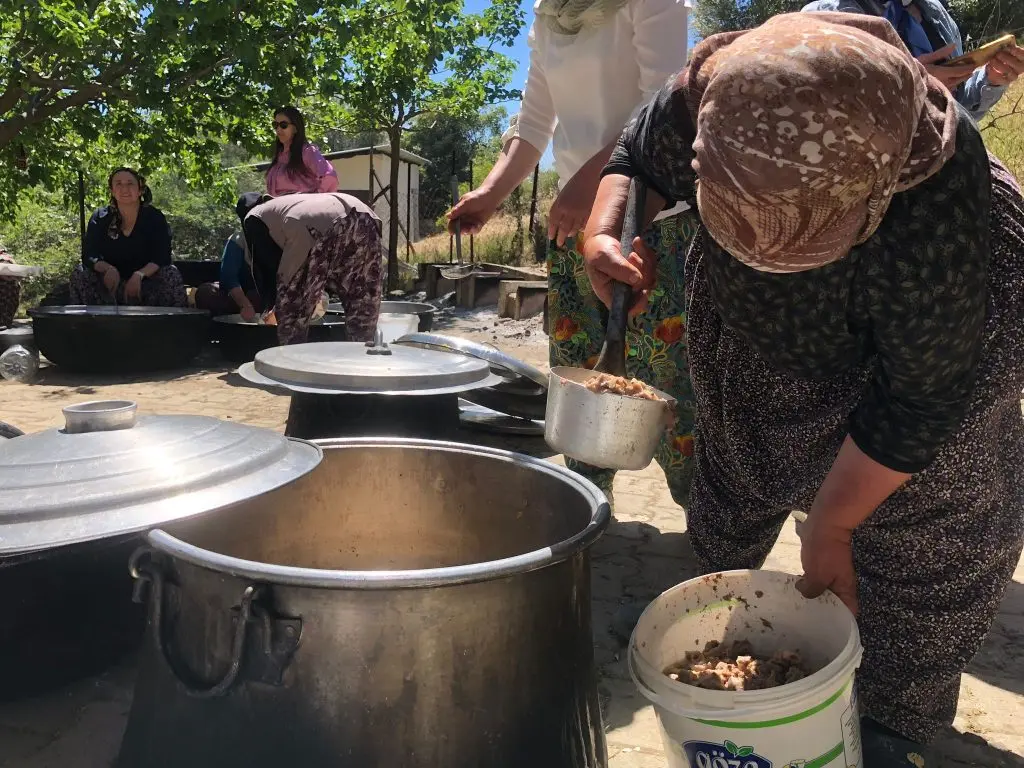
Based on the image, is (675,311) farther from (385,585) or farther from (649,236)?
(385,585)

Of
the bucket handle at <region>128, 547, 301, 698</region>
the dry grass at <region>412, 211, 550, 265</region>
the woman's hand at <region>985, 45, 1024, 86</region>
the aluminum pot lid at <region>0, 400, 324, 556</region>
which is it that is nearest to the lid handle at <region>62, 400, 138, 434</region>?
the aluminum pot lid at <region>0, 400, 324, 556</region>

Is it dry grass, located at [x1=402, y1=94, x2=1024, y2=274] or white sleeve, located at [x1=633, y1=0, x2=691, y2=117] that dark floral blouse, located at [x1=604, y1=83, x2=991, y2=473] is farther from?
dry grass, located at [x1=402, y1=94, x2=1024, y2=274]

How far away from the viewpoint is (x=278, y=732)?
1.19m

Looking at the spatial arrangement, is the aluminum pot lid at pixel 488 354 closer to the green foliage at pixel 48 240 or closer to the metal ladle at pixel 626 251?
the metal ladle at pixel 626 251

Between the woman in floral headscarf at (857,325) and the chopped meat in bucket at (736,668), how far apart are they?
0.48ft

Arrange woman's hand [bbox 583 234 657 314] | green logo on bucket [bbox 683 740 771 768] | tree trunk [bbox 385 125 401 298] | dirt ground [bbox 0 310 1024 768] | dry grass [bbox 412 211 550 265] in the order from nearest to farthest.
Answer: green logo on bucket [bbox 683 740 771 768]
woman's hand [bbox 583 234 657 314]
dirt ground [bbox 0 310 1024 768]
tree trunk [bbox 385 125 401 298]
dry grass [bbox 412 211 550 265]

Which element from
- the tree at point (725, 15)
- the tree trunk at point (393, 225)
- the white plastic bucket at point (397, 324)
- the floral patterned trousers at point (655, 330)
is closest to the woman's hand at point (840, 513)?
the floral patterned trousers at point (655, 330)

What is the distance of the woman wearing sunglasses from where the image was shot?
16.7ft

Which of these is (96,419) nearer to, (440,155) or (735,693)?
(735,693)

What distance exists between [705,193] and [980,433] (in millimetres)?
743

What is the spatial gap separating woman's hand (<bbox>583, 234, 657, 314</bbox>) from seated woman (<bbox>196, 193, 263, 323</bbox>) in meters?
5.10

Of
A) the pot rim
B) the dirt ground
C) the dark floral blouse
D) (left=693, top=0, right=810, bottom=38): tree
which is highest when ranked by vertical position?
(left=693, top=0, right=810, bottom=38): tree

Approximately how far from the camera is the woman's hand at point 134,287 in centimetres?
639

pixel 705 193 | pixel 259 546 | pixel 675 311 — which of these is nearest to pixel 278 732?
pixel 259 546
